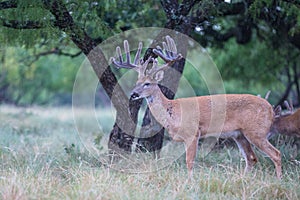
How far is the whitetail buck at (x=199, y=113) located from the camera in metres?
7.67

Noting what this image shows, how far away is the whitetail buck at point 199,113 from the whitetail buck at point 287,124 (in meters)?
1.09

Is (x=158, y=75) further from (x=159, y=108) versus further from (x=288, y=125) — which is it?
(x=288, y=125)

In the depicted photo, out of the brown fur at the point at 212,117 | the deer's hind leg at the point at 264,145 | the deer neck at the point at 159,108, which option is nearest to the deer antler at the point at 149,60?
the brown fur at the point at 212,117

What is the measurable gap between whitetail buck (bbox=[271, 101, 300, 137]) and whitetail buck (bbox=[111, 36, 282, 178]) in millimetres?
1086

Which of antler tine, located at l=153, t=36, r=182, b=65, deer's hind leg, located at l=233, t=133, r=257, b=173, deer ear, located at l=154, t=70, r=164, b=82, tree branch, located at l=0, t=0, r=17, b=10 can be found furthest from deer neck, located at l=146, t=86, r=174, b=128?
tree branch, located at l=0, t=0, r=17, b=10

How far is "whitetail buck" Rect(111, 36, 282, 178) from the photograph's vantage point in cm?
767

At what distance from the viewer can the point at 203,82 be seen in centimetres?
1920

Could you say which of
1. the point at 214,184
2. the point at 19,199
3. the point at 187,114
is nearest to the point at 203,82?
the point at 187,114

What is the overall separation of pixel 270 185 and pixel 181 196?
3.68 feet

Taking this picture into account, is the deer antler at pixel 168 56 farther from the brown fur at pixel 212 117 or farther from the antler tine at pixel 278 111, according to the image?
the antler tine at pixel 278 111

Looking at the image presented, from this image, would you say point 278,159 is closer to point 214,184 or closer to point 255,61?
point 214,184

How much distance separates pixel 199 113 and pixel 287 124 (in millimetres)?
1786

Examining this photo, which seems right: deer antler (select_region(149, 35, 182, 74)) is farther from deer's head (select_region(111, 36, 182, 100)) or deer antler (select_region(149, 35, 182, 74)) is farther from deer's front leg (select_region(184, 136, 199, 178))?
deer's front leg (select_region(184, 136, 199, 178))

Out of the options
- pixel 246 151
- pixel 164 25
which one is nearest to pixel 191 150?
pixel 246 151
